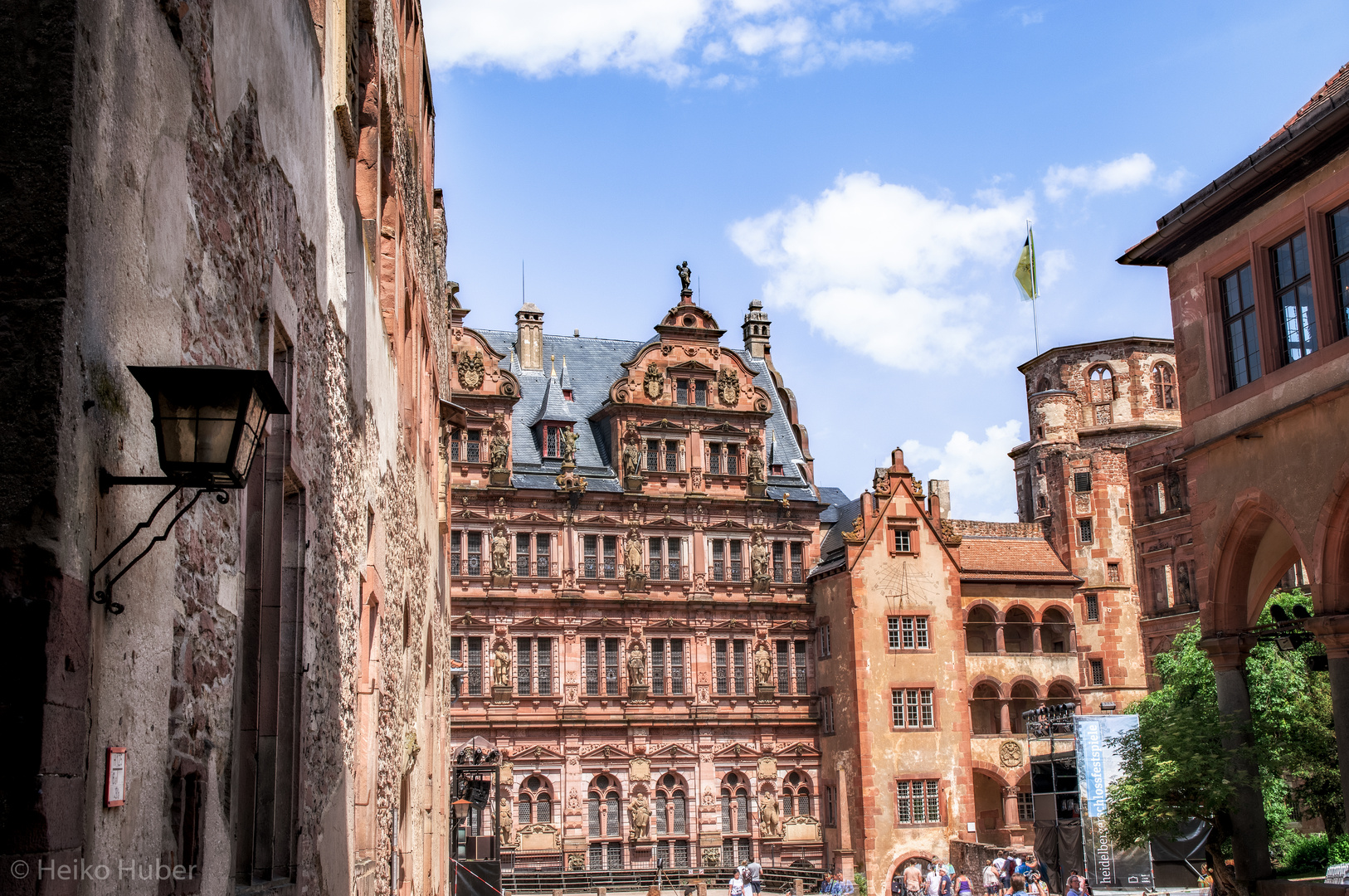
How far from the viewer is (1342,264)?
17828 millimetres

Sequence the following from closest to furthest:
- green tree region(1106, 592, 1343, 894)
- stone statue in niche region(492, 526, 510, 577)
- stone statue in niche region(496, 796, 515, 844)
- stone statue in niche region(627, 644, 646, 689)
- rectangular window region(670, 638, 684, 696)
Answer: green tree region(1106, 592, 1343, 894) → stone statue in niche region(496, 796, 515, 844) → stone statue in niche region(492, 526, 510, 577) → stone statue in niche region(627, 644, 646, 689) → rectangular window region(670, 638, 684, 696)

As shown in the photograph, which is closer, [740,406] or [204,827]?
[204,827]

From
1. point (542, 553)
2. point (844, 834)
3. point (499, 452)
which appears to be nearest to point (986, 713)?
point (844, 834)

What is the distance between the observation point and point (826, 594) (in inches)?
1790

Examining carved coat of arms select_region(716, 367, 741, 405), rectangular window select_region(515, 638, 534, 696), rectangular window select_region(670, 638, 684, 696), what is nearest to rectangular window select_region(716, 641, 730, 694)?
rectangular window select_region(670, 638, 684, 696)

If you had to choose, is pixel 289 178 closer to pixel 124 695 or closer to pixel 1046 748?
pixel 124 695

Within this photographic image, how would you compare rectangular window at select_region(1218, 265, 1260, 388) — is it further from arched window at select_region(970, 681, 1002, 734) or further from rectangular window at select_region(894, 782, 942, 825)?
arched window at select_region(970, 681, 1002, 734)

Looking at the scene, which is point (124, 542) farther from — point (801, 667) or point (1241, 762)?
point (801, 667)

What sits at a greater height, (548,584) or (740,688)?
(548,584)

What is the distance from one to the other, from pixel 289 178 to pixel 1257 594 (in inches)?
671

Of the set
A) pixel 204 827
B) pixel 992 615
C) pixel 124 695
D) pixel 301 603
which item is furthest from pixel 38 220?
pixel 992 615

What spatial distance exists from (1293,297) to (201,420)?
17747 mm

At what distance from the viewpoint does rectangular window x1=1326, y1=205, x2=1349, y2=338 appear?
1769cm

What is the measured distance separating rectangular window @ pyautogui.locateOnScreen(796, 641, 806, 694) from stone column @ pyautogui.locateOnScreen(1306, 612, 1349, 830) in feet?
94.0
